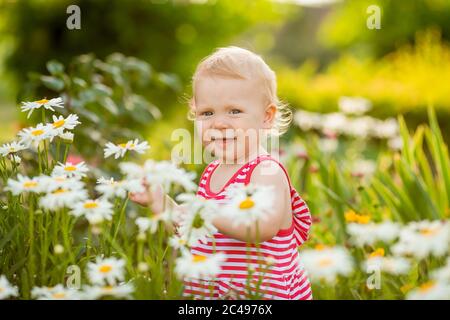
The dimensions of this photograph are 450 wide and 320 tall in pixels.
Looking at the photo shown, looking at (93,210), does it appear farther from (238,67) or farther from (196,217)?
(238,67)

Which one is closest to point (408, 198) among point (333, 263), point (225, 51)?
point (225, 51)

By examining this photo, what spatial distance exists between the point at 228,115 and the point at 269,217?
368 millimetres

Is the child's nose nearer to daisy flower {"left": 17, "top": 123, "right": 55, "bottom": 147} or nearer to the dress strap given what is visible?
the dress strap

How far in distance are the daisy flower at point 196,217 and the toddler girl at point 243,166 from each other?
0.77 ft

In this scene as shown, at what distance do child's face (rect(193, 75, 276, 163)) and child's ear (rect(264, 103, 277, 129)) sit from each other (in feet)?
0.26

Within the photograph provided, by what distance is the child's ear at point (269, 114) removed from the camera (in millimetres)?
2041

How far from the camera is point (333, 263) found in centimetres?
125

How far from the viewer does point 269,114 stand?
2.07 m

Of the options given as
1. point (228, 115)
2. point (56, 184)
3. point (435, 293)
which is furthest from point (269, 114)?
point (435, 293)

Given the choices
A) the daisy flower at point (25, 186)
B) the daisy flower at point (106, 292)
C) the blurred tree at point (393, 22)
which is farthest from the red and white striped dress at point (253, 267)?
the blurred tree at point (393, 22)

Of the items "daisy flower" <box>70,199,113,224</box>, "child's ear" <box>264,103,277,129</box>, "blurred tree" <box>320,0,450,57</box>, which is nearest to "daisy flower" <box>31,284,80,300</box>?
"daisy flower" <box>70,199,113,224</box>

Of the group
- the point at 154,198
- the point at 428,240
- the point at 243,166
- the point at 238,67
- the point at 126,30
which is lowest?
the point at 428,240
